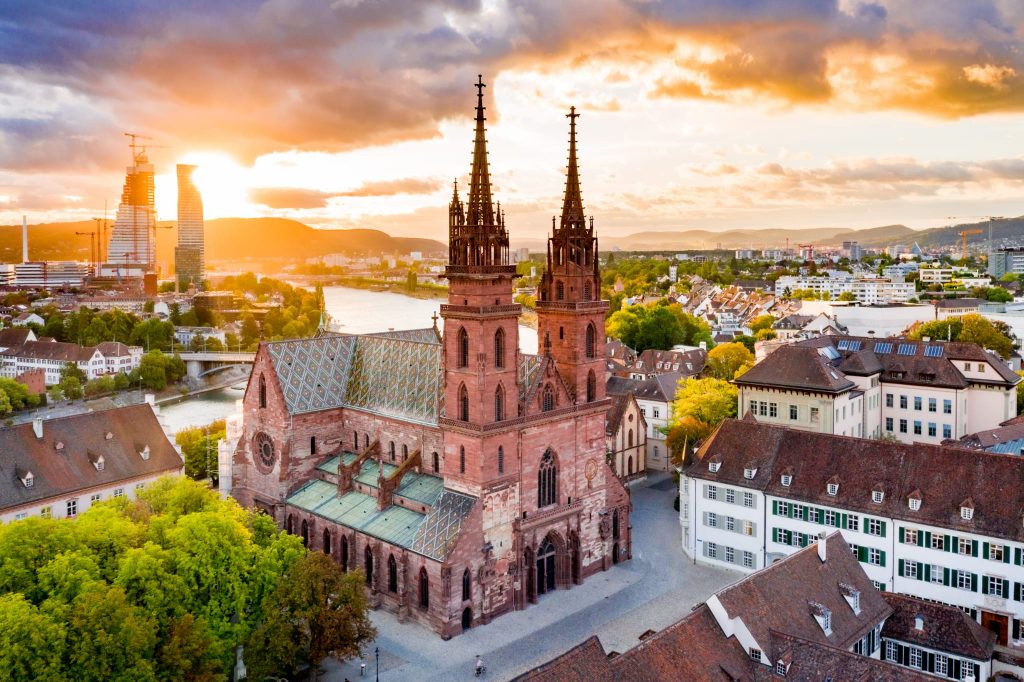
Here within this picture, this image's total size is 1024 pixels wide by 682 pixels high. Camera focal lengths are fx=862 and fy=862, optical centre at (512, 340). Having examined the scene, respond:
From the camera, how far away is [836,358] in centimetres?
7562

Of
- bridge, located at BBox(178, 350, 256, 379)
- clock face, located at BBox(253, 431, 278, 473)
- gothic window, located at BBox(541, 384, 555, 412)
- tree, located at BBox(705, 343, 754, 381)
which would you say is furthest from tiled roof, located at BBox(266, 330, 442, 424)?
bridge, located at BBox(178, 350, 256, 379)

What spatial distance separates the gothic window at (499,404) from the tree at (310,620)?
40.1 ft

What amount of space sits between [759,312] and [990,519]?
443 feet

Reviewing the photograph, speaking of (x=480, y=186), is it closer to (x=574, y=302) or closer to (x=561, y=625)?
(x=574, y=302)

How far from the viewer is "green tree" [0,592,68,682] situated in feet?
93.6

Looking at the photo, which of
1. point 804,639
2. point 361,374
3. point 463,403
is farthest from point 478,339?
point 804,639

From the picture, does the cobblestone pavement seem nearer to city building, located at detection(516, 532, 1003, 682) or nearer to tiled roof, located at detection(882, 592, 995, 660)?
city building, located at detection(516, 532, 1003, 682)

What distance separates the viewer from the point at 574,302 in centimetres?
5094

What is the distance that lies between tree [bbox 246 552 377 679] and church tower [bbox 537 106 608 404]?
19163 millimetres

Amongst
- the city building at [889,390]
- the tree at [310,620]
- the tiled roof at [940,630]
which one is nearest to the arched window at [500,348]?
the tree at [310,620]

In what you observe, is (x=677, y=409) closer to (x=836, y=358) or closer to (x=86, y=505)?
(x=836, y=358)

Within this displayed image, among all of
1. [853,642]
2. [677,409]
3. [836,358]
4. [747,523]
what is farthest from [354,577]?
[836,358]

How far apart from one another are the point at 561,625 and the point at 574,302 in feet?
59.6

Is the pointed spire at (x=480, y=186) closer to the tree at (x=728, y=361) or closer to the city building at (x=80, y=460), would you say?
the city building at (x=80, y=460)
